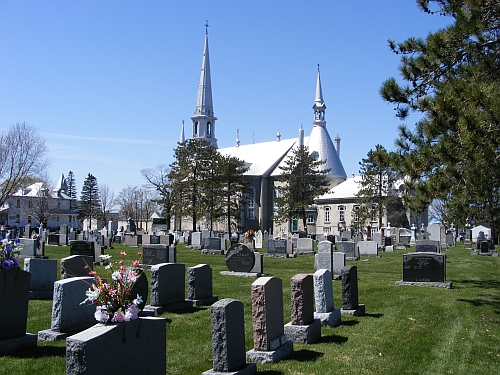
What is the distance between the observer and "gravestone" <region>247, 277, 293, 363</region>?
6.48m

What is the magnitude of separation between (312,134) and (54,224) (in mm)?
38387

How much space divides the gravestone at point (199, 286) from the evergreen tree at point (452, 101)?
182 inches

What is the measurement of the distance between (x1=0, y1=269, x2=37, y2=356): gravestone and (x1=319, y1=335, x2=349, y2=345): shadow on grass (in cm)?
406

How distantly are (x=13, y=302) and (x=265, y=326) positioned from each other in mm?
3330

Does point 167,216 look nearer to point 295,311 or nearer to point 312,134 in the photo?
point 312,134

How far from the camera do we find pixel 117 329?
173 inches

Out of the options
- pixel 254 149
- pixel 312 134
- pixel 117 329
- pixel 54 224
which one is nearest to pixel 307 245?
pixel 117 329

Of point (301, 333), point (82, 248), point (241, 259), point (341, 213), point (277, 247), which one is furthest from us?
point (341, 213)

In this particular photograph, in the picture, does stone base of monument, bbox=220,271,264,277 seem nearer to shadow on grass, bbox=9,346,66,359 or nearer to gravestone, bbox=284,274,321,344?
gravestone, bbox=284,274,321,344

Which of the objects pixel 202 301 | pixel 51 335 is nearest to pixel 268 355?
pixel 51 335

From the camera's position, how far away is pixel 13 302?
691 centimetres

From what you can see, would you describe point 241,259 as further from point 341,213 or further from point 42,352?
point 341,213

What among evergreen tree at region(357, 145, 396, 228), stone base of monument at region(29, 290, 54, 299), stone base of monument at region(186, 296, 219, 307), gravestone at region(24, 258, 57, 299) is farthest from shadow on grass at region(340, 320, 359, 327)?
evergreen tree at region(357, 145, 396, 228)

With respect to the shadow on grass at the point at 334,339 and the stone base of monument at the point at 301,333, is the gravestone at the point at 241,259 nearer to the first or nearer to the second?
the shadow on grass at the point at 334,339
